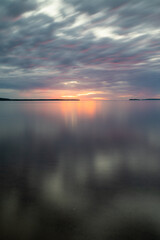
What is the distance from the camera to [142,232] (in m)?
5.77

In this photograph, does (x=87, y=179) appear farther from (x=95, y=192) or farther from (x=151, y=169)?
(x=151, y=169)

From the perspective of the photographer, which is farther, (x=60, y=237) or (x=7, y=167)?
(x=7, y=167)

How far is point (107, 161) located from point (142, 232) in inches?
289

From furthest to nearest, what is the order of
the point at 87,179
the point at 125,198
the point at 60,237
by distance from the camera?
the point at 87,179 → the point at 125,198 → the point at 60,237

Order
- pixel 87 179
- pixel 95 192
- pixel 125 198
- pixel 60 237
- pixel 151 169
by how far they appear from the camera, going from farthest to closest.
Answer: pixel 151 169, pixel 87 179, pixel 95 192, pixel 125 198, pixel 60 237

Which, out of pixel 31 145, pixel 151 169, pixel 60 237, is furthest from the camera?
pixel 31 145

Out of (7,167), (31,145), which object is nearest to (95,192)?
(7,167)

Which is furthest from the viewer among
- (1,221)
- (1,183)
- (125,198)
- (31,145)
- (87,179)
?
(31,145)

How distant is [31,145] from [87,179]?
10.3 metres

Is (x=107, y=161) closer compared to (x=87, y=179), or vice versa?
(x=87, y=179)

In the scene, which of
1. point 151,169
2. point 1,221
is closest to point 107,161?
point 151,169

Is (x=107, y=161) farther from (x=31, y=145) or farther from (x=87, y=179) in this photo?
(x=31, y=145)

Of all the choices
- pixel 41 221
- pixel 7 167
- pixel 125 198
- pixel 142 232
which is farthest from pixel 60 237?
pixel 7 167

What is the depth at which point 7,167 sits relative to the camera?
11.7m
